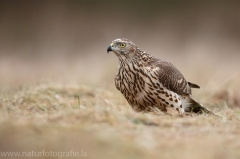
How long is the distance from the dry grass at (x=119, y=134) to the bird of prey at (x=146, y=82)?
0.71 meters

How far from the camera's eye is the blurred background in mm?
12281

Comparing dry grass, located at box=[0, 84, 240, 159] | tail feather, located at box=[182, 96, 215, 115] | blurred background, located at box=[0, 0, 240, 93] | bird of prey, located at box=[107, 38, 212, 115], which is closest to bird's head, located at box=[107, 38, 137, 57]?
bird of prey, located at box=[107, 38, 212, 115]

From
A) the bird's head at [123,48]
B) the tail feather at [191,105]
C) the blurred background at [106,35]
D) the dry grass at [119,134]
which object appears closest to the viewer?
the dry grass at [119,134]

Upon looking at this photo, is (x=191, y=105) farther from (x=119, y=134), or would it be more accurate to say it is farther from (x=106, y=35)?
(x=106, y=35)

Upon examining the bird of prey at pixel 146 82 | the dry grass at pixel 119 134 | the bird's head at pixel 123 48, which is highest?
the bird's head at pixel 123 48

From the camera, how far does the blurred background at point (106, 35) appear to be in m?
12.3

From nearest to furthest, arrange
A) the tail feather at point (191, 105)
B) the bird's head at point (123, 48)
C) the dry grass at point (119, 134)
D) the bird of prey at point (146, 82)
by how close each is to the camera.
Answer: the dry grass at point (119, 134)
the bird of prey at point (146, 82)
the bird's head at point (123, 48)
the tail feather at point (191, 105)

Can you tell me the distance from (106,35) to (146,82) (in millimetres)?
9076

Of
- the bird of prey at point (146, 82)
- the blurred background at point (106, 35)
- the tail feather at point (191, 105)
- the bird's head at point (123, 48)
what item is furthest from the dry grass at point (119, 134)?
the blurred background at point (106, 35)

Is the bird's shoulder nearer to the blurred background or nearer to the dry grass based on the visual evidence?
the dry grass

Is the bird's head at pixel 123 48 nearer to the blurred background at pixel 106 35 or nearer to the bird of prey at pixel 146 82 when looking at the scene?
the bird of prey at pixel 146 82

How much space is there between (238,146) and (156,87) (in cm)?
207

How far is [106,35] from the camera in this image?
15.8 metres

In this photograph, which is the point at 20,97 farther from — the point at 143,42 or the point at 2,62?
the point at 143,42
